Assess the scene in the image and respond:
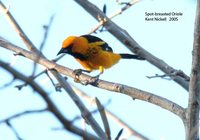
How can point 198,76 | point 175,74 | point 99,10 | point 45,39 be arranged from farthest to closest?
point 99,10
point 175,74
point 198,76
point 45,39

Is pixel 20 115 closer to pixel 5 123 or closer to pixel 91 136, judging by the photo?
pixel 5 123

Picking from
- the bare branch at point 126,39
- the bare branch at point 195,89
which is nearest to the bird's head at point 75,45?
the bare branch at point 126,39

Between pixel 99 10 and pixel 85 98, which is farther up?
pixel 99 10

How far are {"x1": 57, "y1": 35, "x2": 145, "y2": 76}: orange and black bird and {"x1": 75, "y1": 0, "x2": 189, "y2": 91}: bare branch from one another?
4.03ft

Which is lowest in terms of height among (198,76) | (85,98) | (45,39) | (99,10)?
(85,98)

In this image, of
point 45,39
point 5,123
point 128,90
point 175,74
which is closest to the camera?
point 5,123

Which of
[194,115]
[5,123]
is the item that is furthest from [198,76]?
[5,123]

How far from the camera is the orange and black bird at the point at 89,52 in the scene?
479cm

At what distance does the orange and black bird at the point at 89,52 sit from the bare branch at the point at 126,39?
1229 millimetres

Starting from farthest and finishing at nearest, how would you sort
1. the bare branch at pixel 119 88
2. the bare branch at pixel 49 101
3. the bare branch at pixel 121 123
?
1. the bare branch at pixel 121 123
2. the bare branch at pixel 119 88
3. the bare branch at pixel 49 101

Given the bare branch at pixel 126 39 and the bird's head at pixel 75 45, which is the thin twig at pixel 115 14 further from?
the bird's head at pixel 75 45

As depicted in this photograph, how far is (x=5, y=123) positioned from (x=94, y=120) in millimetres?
941

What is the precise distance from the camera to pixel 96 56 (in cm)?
485

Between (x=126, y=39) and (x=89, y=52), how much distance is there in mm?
1462
